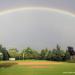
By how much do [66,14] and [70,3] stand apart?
0.15 m

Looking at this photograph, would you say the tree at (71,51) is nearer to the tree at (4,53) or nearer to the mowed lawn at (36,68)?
the mowed lawn at (36,68)

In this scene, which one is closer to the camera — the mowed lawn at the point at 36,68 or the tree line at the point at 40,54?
the mowed lawn at the point at 36,68

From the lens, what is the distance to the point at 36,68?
2.43 meters

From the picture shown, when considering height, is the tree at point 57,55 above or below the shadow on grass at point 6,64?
above

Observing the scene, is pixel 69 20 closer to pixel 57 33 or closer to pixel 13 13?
pixel 57 33

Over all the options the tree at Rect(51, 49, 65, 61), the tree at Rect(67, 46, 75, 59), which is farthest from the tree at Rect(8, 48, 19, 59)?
the tree at Rect(67, 46, 75, 59)

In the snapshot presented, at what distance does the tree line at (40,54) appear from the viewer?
2490mm

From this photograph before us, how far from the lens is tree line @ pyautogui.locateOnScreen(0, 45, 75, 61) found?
8.17 feet

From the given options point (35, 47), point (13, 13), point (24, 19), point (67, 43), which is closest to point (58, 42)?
point (67, 43)

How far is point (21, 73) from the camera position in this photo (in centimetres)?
238

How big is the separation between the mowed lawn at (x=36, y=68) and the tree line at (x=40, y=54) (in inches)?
2.6

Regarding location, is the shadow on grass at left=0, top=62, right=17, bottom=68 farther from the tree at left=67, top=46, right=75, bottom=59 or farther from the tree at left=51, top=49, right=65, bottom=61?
the tree at left=67, top=46, right=75, bottom=59

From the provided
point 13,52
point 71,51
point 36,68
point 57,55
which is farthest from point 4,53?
point 71,51

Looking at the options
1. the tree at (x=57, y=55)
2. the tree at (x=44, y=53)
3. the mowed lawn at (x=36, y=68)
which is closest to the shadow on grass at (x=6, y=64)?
the mowed lawn at (x=36, y=68)
